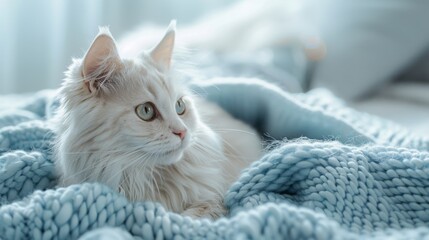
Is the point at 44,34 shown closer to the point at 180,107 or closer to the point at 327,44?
the point at 327,44

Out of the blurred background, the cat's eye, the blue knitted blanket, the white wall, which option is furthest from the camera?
the white wall

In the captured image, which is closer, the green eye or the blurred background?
the green eye

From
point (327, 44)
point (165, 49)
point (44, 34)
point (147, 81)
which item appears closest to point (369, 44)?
point (327, 44)

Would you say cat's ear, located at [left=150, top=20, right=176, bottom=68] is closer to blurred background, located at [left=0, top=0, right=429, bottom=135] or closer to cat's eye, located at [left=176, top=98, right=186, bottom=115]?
cat's eye, located at [left=176, top=98, right=186, bottom=115]

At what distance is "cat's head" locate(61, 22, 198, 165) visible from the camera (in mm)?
868

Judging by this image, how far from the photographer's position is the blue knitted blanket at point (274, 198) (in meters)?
0.70

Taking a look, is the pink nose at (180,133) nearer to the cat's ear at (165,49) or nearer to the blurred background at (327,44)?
the cat's ear at (165,49)

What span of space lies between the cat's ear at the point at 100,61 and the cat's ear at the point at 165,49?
0.12 m

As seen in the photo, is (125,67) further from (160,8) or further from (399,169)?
(160,8)

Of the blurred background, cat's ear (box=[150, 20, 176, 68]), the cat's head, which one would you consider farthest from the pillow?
the cat's head

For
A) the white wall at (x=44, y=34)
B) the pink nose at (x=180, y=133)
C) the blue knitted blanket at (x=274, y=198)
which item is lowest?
the blue knitted blanket at (x=274, y=198)

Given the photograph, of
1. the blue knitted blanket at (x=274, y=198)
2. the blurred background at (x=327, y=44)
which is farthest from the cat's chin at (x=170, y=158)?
the blurred background at (x=327, y=44)

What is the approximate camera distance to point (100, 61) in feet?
2.86

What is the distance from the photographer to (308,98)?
4.28 feet
